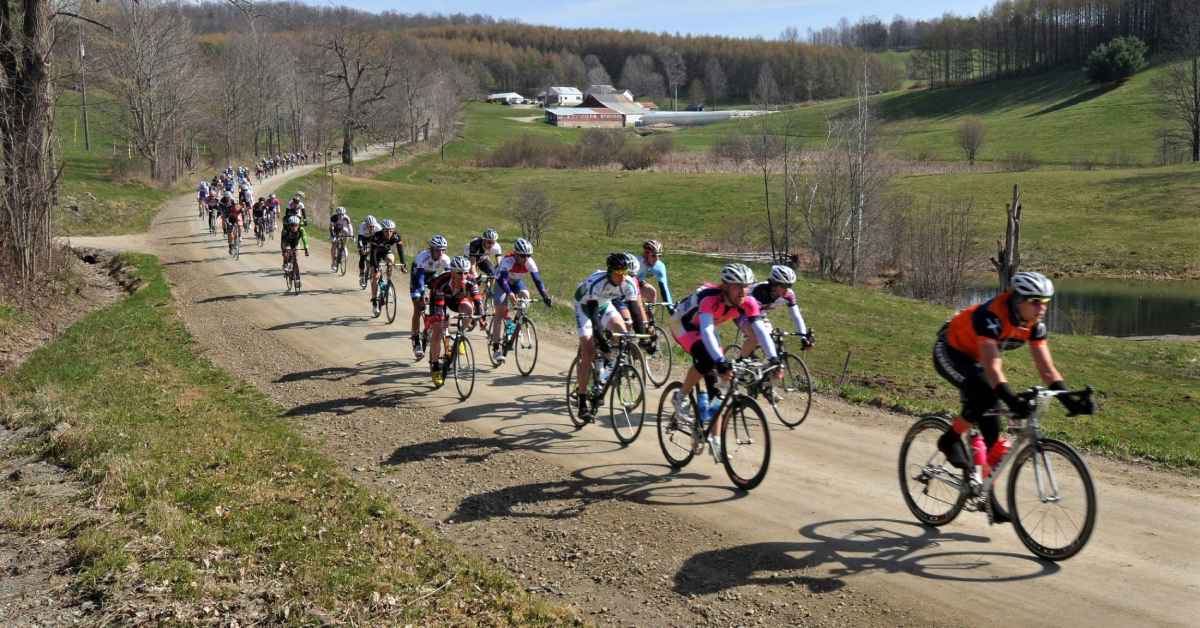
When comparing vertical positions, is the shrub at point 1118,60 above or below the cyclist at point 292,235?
above

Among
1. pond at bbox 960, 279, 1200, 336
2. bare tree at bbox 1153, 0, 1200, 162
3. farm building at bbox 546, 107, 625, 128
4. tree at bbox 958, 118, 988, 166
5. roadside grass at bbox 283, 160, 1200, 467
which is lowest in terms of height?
pond at bbox 960, 279, 1200, 336

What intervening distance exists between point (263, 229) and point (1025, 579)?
3504cm

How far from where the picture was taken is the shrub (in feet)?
418

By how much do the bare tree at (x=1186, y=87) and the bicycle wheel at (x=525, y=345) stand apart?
305 feet

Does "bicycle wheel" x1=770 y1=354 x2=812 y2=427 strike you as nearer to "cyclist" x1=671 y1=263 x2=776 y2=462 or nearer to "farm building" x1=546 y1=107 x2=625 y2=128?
"cyclist" x1=671 y1=263 x2=776 y2=462

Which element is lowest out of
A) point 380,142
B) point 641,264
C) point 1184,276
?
point 1184,276

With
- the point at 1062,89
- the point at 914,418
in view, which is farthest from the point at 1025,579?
the point at 1062,89

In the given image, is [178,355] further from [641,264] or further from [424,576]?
[424,576]

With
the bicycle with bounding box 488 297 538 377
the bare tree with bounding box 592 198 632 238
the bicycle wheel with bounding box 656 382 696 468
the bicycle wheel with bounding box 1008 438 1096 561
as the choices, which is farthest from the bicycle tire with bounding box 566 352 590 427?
the bare tree with bounding box 592 198 632 238

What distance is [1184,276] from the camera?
4912cm

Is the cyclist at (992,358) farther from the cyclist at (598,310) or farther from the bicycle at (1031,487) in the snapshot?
the cyclist at (598,310)

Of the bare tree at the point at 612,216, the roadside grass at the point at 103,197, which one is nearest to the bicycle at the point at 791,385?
the roadside grass at the point at 103,197

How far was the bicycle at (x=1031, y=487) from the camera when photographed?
716 centimetres

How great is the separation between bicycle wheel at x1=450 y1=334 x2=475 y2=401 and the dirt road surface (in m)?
0.20
